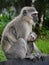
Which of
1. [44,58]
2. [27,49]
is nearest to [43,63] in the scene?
[44,58]

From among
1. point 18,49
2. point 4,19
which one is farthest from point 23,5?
point 18,49

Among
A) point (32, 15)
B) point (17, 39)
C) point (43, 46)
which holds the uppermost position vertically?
point (32, 15)

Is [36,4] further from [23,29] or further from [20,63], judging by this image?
[20,63]

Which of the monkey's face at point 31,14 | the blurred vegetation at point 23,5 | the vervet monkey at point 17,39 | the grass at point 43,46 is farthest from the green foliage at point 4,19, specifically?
the vervet monkey at point 17,39

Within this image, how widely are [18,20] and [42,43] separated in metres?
5.86

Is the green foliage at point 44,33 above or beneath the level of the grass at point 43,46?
above

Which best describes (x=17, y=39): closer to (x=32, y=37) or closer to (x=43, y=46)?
(x=32, y=37)

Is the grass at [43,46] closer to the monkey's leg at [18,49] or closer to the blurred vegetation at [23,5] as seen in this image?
the blurred vegetation at [23,5]

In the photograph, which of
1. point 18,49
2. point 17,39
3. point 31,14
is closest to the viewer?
point 18,49

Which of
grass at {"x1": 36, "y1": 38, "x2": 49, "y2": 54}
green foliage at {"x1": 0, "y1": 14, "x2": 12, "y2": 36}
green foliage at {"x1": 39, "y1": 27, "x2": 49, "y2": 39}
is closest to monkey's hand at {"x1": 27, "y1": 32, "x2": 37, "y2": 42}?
grass at {"x1": 36, "y1": 38, "x2": 49, "y2": 54}

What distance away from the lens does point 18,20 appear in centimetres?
822

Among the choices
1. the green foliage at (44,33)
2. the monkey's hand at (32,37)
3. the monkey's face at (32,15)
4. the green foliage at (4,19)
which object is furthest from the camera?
the green foliage at (4,19)

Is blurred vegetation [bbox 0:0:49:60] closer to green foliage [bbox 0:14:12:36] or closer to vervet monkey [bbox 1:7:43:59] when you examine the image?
green foliage [bbox 0:14:12:36]

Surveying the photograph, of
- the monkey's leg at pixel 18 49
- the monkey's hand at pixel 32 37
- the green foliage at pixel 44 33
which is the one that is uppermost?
the monkey's hand at pixel 32 37
